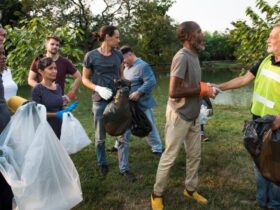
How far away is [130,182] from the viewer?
4.32 meters

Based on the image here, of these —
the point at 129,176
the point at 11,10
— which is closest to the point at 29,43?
the point at 129,176

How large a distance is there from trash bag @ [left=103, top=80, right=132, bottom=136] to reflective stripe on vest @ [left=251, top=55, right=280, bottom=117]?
134 cm

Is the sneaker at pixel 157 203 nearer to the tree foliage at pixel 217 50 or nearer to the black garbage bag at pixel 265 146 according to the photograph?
the black garbage bag at pixel 265 146

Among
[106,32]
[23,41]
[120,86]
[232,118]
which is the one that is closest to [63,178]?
[120,86]

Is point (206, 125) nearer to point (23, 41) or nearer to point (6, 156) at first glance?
point (23, 41)

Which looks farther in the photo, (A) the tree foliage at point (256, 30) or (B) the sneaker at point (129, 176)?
(A) the tree foliage at point (256, 30)

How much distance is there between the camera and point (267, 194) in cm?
364

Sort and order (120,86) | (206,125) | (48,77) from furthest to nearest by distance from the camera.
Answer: (206,125) → (120,86) → (48,77)

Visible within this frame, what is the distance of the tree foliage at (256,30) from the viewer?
8.50 meters

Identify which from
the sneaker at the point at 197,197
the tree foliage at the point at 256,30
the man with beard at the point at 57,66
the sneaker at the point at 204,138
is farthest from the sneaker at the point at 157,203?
the tree foliage at the point at 256,30

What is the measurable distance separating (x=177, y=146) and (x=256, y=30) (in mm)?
6178

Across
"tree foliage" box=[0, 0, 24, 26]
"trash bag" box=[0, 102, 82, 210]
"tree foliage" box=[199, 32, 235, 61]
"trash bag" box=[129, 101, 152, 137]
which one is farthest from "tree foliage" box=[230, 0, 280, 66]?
"tree foliage" box=[199, 32, 235, 61]

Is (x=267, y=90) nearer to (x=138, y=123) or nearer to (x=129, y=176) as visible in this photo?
(x=138, y=123)

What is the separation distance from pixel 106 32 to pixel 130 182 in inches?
69.2
